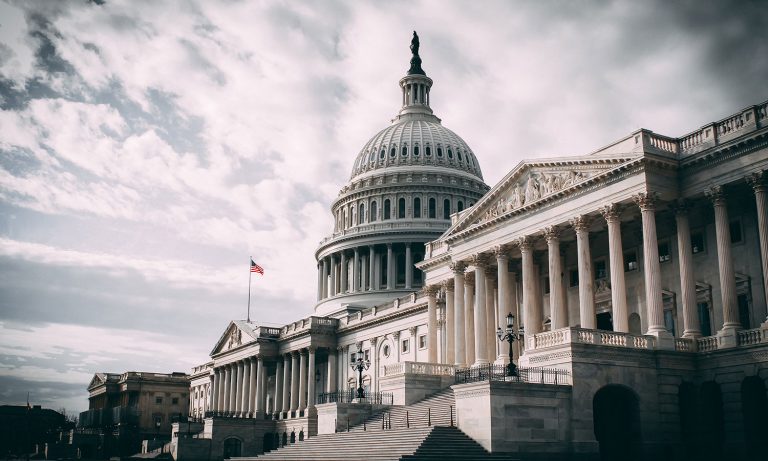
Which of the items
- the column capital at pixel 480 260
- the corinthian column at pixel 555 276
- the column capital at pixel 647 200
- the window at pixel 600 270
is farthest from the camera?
the column capital at pixel 480 260

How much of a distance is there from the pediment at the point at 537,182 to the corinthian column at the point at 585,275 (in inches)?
90.0

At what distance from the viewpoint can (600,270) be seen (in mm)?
56938

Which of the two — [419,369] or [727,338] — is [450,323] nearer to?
[419,369]

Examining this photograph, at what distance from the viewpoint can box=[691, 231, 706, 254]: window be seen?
49.4 metres

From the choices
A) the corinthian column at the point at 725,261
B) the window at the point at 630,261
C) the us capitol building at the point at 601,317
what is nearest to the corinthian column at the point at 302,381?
the us capitol building at the point at 601,317

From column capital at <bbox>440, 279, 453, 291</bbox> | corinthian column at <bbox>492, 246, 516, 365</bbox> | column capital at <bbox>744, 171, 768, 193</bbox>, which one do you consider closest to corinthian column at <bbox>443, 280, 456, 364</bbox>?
column capital at <bbox>440, 279, 453, 291</bbox>

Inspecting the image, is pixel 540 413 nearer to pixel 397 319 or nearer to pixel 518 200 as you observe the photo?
pixel 518 200

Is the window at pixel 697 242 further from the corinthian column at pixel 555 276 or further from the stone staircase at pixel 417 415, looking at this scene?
the stone staircase at pixel 417 415

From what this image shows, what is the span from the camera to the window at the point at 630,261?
176ft

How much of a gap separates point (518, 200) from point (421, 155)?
72.2m

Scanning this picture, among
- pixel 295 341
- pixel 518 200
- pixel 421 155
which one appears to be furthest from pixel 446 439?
pixel 421 155

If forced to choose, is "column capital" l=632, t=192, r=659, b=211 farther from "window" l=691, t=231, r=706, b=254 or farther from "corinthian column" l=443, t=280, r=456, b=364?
"corinthian column" l=443, t=280, r=456, b=364

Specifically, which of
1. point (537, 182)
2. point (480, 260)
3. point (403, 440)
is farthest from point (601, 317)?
point (403, 440)

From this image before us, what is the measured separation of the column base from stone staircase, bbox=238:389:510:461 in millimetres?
14340
